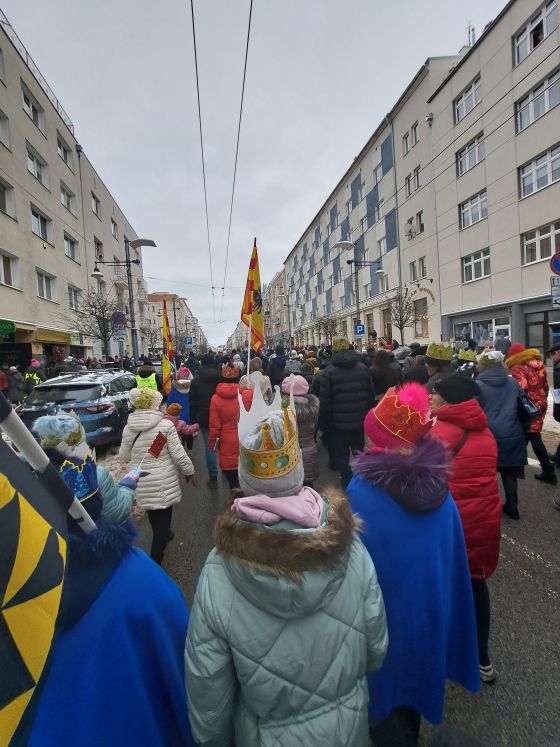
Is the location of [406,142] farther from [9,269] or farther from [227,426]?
[227,426]

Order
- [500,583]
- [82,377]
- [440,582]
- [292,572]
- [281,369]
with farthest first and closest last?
[281,369]
[82,377]
[500,583]
[440,582]
[292,572]

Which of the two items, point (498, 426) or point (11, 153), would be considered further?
point (11, 153)

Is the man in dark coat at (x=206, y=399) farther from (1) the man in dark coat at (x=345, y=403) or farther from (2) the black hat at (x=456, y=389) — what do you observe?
(2) the black hat at (x=456, y=389)

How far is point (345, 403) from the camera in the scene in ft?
16.1

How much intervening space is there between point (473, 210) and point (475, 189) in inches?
43.4

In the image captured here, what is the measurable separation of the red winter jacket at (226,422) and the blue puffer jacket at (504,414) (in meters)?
2.83

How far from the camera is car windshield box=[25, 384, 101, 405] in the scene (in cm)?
745

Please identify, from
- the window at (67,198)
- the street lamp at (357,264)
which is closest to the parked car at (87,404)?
the street lamp at (357,264)

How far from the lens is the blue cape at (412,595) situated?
176 cm

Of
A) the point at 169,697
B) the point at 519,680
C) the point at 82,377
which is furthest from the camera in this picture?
the point at 82,377

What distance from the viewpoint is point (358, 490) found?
1.94 metres

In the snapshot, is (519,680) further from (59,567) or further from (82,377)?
(82,377)

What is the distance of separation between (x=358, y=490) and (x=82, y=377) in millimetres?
7936

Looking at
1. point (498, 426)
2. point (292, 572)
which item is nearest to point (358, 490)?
point (292, 572)
